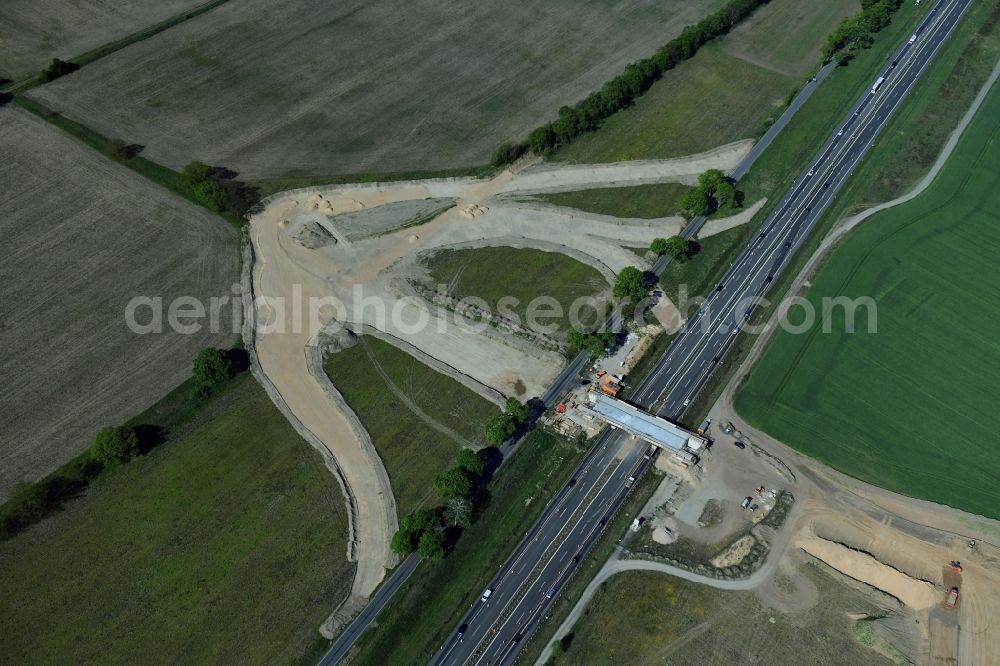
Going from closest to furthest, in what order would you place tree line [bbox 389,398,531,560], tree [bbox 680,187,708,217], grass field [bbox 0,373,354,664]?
grass field [bbox 0,373,354,664] < tree line [bbox 389,398,531,560] < tree [bbox 680,187,708,217]

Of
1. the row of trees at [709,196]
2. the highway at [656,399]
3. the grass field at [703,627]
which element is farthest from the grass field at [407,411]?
the row of trees at [709,196]

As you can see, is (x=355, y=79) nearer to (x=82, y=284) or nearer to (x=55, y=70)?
(x=55, y=70)

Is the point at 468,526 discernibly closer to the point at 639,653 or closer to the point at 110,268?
the point at 639,653

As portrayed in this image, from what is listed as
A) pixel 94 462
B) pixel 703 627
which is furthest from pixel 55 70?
pixel 703 627

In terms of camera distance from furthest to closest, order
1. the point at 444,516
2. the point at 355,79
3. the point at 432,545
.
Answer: the point at 355,79 → the point at 444,516 → the point at 432,545

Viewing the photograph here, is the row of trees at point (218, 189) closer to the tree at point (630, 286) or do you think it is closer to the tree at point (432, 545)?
the tree at point (630, 286)


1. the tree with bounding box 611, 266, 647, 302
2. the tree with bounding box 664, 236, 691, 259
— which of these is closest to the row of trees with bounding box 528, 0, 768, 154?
the tree with bounding box 664, 236, 691, 259

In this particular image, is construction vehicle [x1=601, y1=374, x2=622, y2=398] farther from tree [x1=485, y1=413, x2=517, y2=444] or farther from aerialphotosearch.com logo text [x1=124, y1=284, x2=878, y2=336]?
tree [x1=485, y1=413, x2=517, y2=444]
